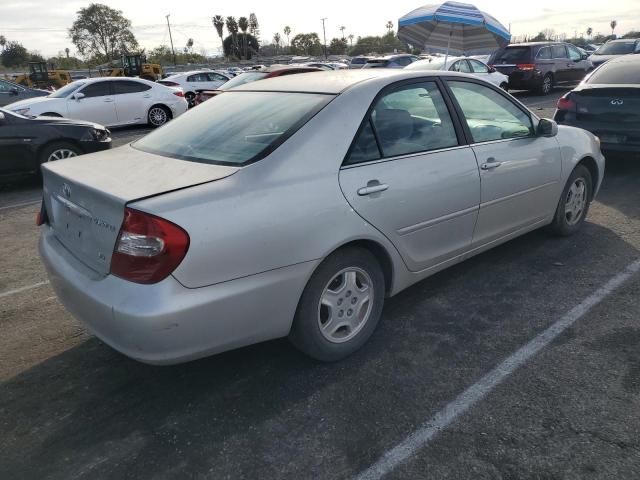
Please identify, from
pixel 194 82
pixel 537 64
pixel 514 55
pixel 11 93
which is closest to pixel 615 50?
pixel 537 64

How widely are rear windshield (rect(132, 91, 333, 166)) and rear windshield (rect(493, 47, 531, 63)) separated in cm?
1733

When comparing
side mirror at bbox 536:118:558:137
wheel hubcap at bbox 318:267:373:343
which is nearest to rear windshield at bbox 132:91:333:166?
wheel hubcap at bbox 318:267:373:343

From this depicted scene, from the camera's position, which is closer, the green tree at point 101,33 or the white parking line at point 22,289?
the white parking line at point 22,289

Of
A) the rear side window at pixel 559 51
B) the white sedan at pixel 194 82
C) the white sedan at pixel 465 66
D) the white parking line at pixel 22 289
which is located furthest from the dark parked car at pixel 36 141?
the rear side window at pixel 559 51

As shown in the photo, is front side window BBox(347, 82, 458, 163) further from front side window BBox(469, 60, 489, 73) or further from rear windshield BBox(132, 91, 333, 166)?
front side window BBox(469, 60, 489, 73)

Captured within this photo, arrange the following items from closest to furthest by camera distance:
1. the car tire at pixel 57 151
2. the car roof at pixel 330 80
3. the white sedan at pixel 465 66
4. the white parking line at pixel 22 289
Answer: the car roof at pixel 330 80 → the white parking line at pixel 22 289 → the car tire at pixel 57 151 → the white sedan at pixel 465 66

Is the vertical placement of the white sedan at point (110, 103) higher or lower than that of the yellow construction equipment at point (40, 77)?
lower

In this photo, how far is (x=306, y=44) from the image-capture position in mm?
107625

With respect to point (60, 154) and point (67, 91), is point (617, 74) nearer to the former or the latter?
point (60, 154)

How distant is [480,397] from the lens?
2680 mm

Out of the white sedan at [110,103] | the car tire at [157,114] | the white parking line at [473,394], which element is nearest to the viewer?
the white parking line at [473,394]

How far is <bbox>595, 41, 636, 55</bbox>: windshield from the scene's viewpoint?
1961 centimetres

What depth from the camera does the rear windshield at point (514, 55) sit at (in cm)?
1834

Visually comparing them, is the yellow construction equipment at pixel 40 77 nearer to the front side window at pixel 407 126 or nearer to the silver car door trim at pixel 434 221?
the front side window at pixel 407 126
